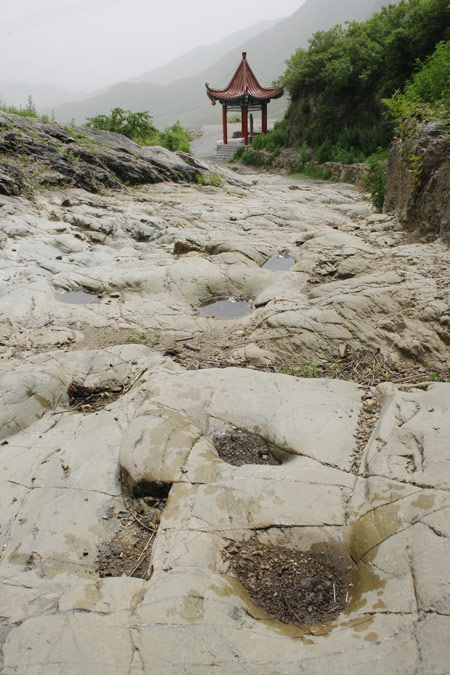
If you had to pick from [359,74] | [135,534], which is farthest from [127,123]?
[135,534]

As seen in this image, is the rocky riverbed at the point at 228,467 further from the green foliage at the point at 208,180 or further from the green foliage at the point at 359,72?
the green foliage at the point at 359,72

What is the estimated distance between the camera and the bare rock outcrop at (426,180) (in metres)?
6.70

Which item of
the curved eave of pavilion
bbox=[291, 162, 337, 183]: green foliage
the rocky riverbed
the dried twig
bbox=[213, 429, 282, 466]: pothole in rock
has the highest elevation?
the curved eave of pavilion

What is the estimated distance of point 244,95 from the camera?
26.6m

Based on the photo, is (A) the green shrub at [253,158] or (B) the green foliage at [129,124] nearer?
(B) the green foliage at [129,124]

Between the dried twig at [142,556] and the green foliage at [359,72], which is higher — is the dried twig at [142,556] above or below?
below

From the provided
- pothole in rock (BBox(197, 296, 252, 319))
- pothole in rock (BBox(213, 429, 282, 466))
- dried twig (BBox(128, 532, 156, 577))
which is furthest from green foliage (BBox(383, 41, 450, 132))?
dried twig (BBox(128, 532, 156, 577))

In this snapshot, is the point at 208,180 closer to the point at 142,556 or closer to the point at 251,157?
the point at 251,157

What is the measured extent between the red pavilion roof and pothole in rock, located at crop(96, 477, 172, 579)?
92.9 feet

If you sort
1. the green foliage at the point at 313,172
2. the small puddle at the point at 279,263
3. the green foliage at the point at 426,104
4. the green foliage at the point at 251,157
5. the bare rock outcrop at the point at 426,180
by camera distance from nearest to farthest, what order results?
the bare rock outcrop at the point at 426,180 → the small puddle at the point at 279,263 → the green foliage at the point at 426,104 → the green foliage at the point at 313,172 → the green foliage at the point at 251,157

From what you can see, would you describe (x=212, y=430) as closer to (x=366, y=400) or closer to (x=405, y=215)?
(x=366, y=400)

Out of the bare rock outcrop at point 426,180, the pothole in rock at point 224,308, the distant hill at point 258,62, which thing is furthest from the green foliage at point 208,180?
the distant hill at point 258,62

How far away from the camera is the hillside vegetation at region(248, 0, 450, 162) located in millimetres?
17297

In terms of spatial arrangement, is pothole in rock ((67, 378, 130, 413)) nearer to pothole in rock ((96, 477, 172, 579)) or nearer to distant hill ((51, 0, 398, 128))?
pothole in rock ((96, 477, 172, 579))
